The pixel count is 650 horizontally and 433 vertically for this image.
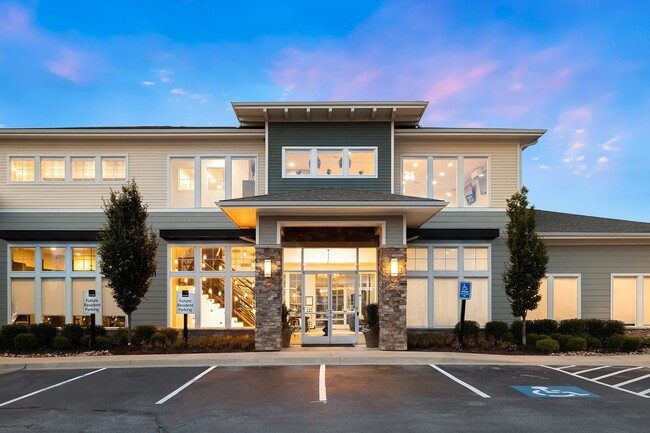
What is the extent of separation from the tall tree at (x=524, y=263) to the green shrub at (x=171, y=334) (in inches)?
439

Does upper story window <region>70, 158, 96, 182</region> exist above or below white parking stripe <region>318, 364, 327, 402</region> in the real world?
above

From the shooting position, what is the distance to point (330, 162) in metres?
17.9

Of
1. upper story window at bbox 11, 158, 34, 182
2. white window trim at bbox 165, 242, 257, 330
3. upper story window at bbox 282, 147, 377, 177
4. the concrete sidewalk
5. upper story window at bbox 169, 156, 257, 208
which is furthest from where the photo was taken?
upper story window at bbox 11, 158, 34, 182

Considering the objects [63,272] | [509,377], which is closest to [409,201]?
[509,377]

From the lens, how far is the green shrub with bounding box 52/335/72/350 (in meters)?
15.9

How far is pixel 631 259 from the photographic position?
60.2ft

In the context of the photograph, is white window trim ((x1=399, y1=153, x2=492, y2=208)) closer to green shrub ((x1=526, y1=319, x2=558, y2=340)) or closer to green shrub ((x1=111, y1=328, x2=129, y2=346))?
green shrub ((x1=526, y1=319, x2=558, y2=340))

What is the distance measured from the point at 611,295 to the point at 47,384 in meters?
18.5

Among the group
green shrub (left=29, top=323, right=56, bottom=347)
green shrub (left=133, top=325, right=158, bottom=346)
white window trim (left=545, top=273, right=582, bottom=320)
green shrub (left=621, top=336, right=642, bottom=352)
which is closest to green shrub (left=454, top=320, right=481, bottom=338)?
white window trim (left=545, top=273, right=582, bottom=320)

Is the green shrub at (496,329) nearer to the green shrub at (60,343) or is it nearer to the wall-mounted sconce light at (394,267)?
the wall-mounted sconce light at (394,267)

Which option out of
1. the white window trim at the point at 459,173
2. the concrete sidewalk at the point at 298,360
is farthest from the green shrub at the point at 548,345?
the white window trim at the point at 459,173

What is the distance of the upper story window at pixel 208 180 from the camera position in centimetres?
1845

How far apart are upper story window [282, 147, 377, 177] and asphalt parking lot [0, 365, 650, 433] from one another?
7388mm

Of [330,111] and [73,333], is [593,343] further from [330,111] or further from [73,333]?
[73,333]
